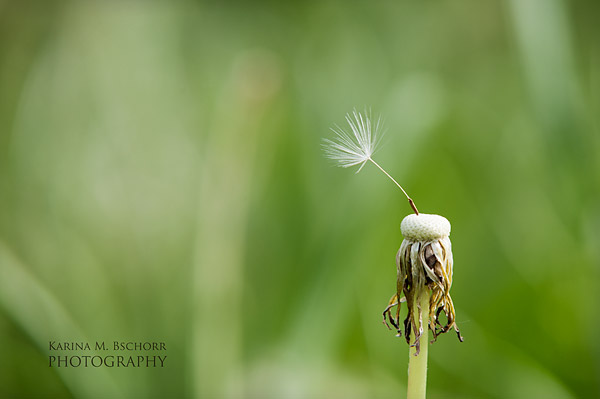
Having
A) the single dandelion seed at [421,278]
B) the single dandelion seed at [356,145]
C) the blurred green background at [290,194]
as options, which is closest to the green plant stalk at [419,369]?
the single dandelion seed at [421,278]

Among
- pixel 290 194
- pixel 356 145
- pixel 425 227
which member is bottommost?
pixel 425 227

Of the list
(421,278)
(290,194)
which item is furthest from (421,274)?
(290,194)

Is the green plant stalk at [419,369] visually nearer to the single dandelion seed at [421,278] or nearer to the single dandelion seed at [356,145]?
the single dandelion seed at [421,278]

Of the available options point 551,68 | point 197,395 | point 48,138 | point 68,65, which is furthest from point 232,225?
point 68,65

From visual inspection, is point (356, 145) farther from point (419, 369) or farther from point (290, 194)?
point (290, 194)

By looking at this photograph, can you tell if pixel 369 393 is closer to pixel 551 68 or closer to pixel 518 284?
pixel 518 284

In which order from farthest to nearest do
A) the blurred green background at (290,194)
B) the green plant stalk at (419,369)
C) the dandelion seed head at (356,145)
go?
the blurred green background at (290,194), the dandelion seed head at (356,145), the green plant stalk at (419,369)

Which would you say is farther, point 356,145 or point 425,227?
point 356,145

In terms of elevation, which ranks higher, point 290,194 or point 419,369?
point 290,194

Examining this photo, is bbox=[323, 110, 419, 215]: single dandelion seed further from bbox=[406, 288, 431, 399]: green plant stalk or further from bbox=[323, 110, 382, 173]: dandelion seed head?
bbox=[406, 288, 431, 399]: green plant stalk
